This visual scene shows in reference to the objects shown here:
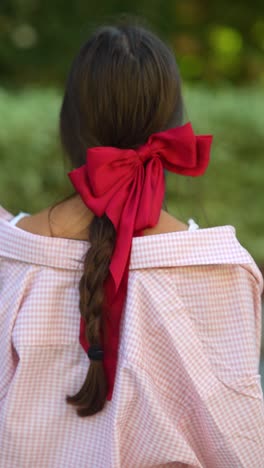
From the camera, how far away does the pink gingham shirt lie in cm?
221

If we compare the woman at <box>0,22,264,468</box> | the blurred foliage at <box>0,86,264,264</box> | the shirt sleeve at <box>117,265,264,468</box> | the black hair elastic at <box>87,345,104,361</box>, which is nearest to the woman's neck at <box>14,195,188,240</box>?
the woman at <box>0,22,264,468</box>

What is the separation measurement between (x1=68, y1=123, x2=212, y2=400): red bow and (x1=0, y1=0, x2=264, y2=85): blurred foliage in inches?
271

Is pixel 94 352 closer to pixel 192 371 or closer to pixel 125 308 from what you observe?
pixel 125 308

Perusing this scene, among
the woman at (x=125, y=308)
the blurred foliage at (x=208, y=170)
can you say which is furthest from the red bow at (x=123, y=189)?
the blurred foliage at (x=208, y=170)

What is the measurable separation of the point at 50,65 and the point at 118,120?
7361 millimetres

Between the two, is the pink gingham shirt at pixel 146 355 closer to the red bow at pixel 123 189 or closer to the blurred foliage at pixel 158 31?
the red bow at pixel 123 189

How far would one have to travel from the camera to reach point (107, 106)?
217 cm

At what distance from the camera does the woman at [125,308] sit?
218 centimetres

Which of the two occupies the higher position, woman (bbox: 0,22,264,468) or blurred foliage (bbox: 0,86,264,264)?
woman (bbox: 0,22,264,468)

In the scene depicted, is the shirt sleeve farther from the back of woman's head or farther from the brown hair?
the back of woman's head

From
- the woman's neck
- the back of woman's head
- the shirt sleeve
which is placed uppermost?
the back of woman's head

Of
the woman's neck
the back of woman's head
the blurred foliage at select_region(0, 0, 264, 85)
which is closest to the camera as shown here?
the back of woman's head

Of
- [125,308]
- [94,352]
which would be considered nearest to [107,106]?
[125,308]

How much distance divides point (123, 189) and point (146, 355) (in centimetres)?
50
